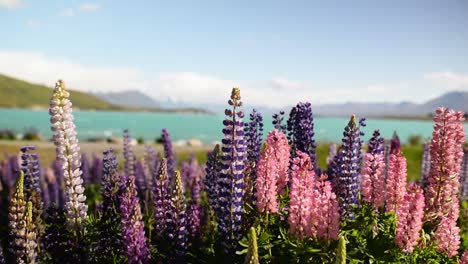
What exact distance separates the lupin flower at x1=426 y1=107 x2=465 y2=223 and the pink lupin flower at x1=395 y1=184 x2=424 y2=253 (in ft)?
4.54

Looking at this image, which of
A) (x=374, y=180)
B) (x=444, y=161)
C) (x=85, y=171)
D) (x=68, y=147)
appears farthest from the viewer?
(x=85, y=171)

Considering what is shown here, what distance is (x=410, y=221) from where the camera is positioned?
5.17m

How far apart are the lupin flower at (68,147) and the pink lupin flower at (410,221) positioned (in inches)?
159

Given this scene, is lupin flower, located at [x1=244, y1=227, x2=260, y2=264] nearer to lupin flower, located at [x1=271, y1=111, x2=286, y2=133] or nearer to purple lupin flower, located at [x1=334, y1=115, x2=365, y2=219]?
purple lupin flower, located at [x1=334, y1=115, x2=365, y2=219]

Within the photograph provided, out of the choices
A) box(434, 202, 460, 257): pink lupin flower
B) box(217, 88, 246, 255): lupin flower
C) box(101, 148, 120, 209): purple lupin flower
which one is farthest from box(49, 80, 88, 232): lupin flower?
box(434, 202, 460, 257): pink lupin flower

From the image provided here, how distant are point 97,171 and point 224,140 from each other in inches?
385

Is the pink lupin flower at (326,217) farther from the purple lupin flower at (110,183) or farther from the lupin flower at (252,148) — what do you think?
the purple lupin flower at (110,183)

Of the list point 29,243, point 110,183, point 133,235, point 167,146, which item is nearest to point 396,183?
point 133,235

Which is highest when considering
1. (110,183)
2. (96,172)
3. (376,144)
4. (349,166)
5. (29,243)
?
(376,144)

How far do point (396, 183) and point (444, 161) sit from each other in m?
1.07

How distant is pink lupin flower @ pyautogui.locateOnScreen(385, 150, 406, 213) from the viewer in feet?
18.9

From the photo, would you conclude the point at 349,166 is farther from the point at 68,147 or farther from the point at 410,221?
the point at 68,147

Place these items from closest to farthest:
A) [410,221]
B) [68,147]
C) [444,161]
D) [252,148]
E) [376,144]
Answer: [410,221] → [68,147] → [444,161] → [376,144] → [252,148]

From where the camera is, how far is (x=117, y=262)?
21.6 ft
